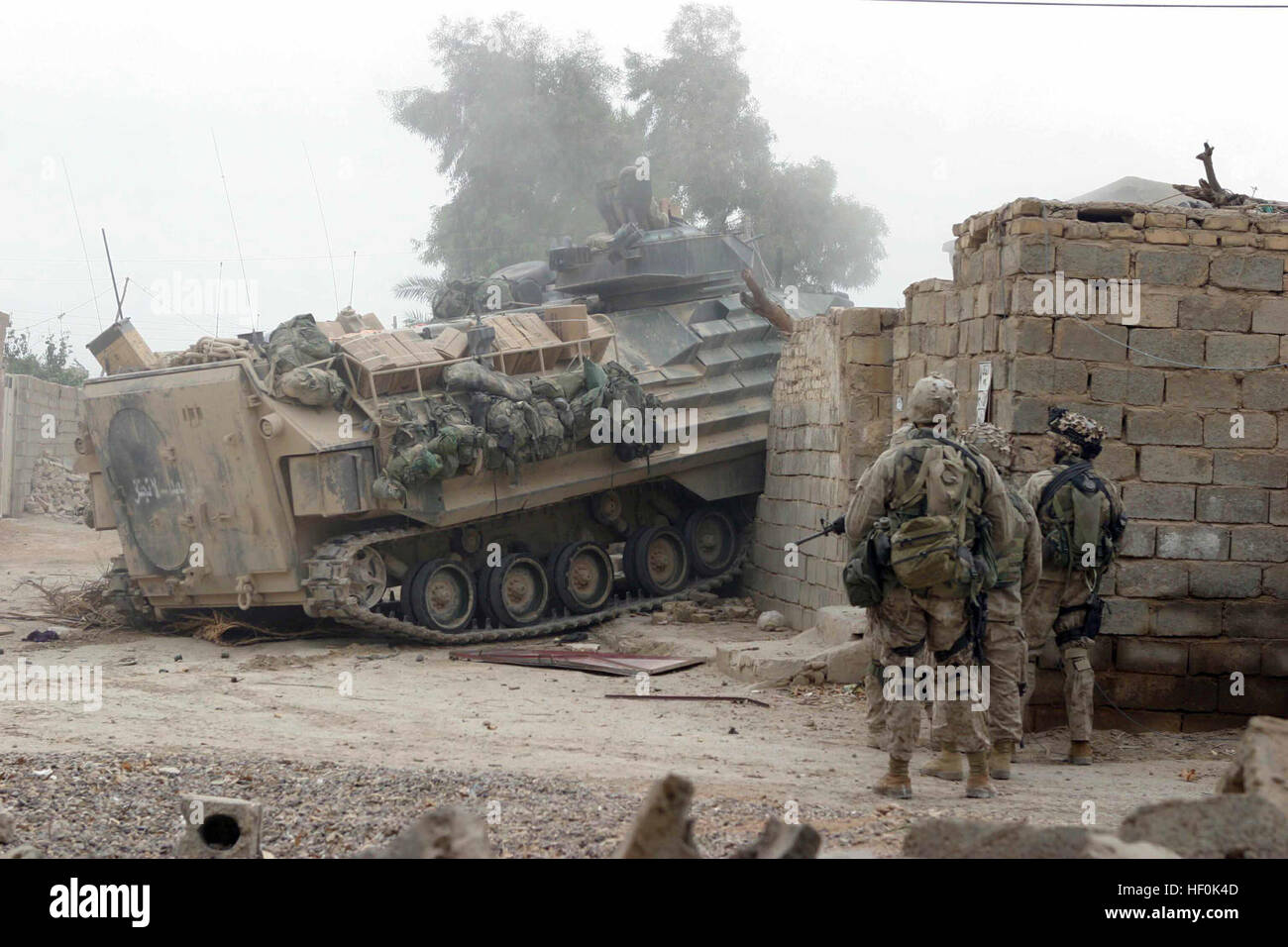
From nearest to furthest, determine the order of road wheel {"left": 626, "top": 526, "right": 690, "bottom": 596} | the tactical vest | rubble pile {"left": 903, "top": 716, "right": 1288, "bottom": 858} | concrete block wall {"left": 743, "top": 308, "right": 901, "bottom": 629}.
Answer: rubble pile {"left": 903, "top": 716, "right": 1288, "bottom": 858} < the tactical vest < concrete block wall {"left": 743, "top": 308, "right": 901, "bottom": 629} < road wheel {"left": 626, "top": 526, "right": 690, "bottom": 596}

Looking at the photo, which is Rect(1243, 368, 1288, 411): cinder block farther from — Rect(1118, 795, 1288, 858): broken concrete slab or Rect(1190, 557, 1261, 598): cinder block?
Rect(1118, 795, 1288, 858): broken concrete slab

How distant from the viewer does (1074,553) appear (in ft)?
23.6

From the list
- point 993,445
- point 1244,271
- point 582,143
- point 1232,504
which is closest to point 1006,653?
point 993,445

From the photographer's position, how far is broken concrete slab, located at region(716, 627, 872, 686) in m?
9.41

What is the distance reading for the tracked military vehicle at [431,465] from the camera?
36.0ft

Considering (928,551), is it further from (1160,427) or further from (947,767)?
(1160,427)

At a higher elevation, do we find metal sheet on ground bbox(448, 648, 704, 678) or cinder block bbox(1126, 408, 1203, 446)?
cinder block bbox(1126, 408, 1203, 446)

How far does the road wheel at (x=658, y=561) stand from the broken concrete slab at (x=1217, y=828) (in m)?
10.00

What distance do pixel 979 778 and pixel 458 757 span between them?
2.38 meters

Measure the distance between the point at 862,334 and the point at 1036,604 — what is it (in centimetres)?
440

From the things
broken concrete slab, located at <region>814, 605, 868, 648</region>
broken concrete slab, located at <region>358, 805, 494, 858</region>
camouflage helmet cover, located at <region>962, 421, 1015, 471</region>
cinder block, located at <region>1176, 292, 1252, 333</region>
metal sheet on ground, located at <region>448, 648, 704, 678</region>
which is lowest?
metal sheet on ground, located at <region>448, 648, 704, 678</region>

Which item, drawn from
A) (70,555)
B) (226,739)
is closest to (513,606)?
(226,739)

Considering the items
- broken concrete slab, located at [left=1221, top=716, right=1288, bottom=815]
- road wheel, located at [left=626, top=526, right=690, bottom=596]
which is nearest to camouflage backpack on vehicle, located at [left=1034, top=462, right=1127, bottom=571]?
broken concrete slab, located at [left=1221, top=716, right=1288, bottom=815]

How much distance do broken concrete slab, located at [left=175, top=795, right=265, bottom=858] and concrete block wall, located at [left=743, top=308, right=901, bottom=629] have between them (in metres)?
7.27
